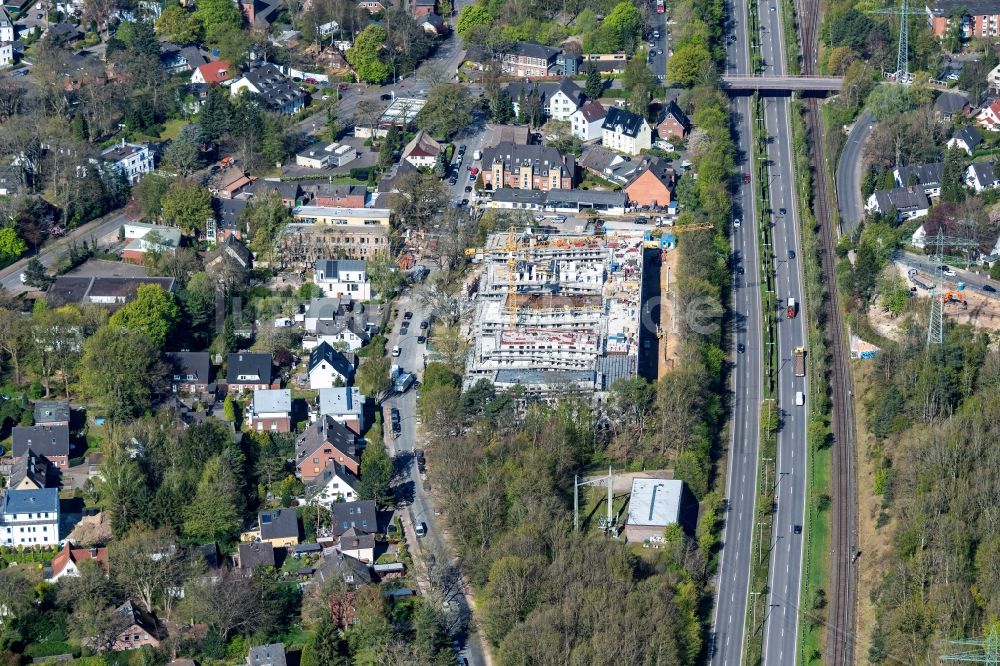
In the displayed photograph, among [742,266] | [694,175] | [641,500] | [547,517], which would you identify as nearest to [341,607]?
[547,517]

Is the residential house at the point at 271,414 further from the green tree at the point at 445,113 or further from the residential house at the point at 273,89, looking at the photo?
the residential house at the point at 273,89

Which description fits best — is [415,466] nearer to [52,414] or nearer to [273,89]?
[52,414]

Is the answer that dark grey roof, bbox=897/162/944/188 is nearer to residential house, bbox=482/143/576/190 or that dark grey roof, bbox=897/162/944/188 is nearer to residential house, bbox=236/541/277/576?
residential house, bbox=482/143/576/190

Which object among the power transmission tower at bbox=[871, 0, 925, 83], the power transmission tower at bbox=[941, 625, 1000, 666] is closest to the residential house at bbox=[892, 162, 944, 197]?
the power transmission tower at bbox=[871, 0, 925, 83]

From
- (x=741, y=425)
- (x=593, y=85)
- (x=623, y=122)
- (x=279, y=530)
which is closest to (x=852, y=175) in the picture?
(x=623, y=122)

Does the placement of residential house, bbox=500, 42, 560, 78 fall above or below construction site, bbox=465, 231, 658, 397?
above

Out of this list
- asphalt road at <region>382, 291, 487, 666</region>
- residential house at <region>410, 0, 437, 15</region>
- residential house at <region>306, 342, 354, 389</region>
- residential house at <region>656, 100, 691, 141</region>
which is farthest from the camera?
residential house at <region>410, 0, 437, 15</region>
